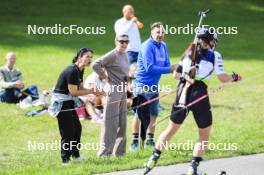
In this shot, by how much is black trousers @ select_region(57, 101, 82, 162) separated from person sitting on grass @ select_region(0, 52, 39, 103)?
5.30 meters

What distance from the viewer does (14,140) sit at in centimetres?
1266

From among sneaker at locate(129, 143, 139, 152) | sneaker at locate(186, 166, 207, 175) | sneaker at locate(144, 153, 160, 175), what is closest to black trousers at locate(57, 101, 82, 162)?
sneaker at locate(129, 143, 139, 152)

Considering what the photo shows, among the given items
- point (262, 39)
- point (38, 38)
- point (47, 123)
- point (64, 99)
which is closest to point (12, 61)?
point (47, 123)

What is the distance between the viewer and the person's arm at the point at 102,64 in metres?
10.4

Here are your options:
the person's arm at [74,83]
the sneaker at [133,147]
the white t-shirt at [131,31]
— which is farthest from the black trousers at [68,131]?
the white t-shirt at [131,31]

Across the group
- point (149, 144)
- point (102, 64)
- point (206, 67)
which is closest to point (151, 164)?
point (206, 67)

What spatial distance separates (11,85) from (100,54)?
7.68 m

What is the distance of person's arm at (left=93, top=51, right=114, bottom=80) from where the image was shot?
10.4m

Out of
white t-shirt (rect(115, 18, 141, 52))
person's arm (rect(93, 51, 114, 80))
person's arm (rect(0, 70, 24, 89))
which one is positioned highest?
white t-shirt (rect(115, 18, 141, 52))

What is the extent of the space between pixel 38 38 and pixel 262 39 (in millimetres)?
8079

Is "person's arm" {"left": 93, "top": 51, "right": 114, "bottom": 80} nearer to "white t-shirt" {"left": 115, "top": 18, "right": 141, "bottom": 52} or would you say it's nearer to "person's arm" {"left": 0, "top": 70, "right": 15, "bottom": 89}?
"person's arm" {"left": 0, "top": 70, "right": 15, "bottom": 89}

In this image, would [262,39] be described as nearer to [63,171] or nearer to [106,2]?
[106,2]

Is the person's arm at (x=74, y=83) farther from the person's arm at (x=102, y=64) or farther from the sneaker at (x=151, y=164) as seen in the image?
the sneaker at (x=151, y=164)

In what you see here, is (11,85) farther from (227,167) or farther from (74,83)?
(227,167)
